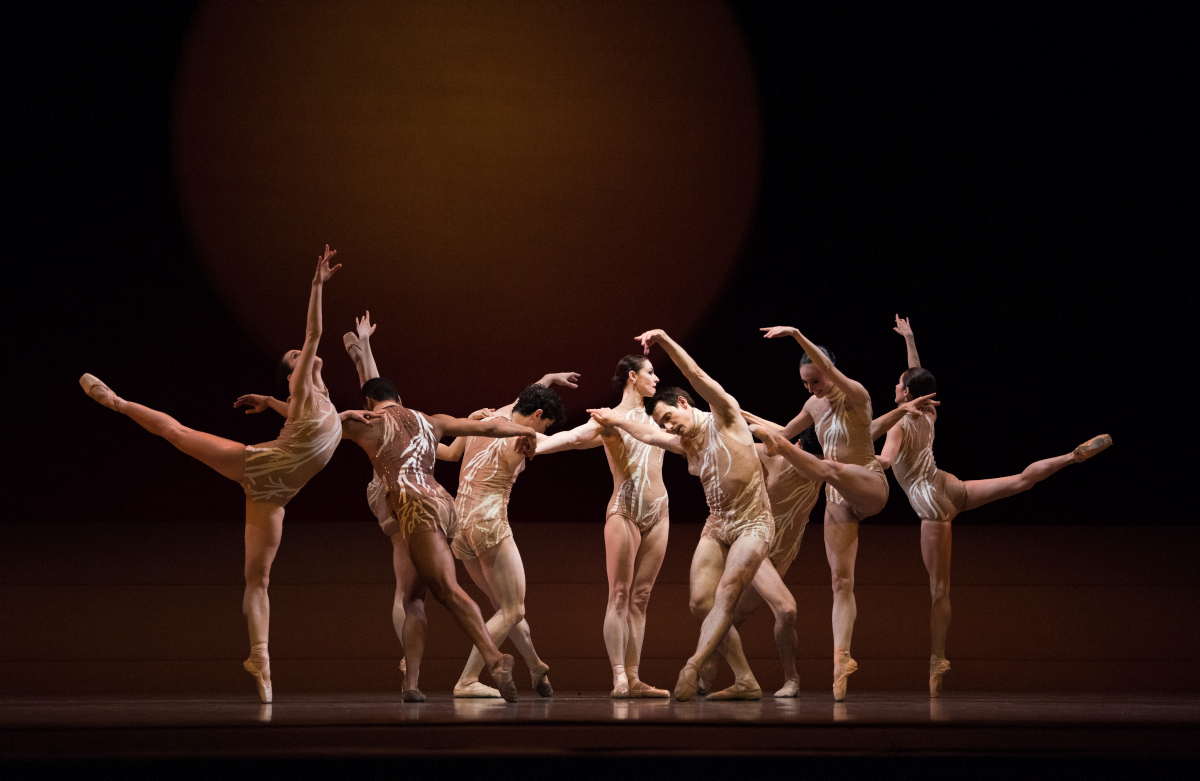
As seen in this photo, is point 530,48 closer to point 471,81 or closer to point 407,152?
point 471,81

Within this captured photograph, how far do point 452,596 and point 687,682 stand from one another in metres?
1.00

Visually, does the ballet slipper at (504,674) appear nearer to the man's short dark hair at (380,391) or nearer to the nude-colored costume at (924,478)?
the man's short dark hair at (380,391)

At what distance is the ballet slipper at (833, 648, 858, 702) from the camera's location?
4809 mm

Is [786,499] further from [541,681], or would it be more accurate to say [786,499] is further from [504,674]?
[504,674]

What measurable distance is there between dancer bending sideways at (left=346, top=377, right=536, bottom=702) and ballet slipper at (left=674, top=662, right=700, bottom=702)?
2.18ft

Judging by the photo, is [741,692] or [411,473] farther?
[741,692]

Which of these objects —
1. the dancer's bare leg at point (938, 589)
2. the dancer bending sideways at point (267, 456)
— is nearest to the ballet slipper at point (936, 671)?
the dancer's bare leg at point (938, 589)

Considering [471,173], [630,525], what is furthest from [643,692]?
[471,173]

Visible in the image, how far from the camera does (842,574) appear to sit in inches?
197

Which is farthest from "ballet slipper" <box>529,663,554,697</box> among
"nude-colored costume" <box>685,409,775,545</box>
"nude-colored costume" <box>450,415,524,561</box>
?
"nude-colored costume" <box>685,409,775,545</box>

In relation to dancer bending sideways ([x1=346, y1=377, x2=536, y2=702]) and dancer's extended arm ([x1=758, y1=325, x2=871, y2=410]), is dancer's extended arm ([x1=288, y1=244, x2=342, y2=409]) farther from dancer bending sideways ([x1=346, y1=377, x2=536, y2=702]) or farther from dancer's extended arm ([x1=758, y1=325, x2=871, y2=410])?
dancer's extended arm ([x1=758, y1=325, x2=871, y2=410])

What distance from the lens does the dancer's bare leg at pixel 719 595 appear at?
460 cm

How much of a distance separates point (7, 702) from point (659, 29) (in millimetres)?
5119

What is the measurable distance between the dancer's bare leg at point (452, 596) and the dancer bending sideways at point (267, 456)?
0.58 m
